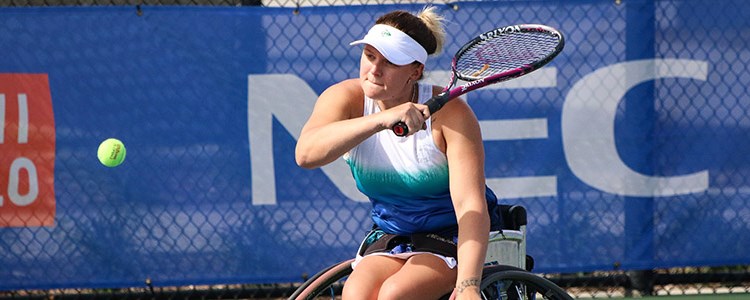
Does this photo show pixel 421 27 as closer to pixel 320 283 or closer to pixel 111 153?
pixel 320 283

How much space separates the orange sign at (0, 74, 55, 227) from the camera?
17.3 ft

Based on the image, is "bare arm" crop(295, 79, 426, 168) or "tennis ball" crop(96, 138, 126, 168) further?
"tennis ball" crop(96, 138, 126, 168)

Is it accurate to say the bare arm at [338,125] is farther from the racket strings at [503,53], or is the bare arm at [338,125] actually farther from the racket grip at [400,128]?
the racket strings at [503,53]

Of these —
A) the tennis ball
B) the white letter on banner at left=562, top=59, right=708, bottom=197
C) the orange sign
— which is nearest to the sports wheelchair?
the tennis ball

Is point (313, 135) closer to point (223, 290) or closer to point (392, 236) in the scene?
point (392, 236)

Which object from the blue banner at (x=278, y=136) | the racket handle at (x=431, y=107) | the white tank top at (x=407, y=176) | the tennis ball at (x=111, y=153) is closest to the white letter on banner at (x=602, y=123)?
the blue banner at (x=278, y=136)

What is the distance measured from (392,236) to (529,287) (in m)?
0.42

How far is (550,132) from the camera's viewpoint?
537 centimetres

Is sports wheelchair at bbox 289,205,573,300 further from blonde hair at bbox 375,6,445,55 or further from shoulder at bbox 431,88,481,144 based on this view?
blonde hair at bbox 375,6,445,55

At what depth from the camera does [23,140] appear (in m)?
5.29

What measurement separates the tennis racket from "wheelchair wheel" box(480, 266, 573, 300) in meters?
0.52

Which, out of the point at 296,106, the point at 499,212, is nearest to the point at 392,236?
the point at 499,212

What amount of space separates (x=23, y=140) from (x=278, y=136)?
1.13 m

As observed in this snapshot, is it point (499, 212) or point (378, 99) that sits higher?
point (378, 99)
